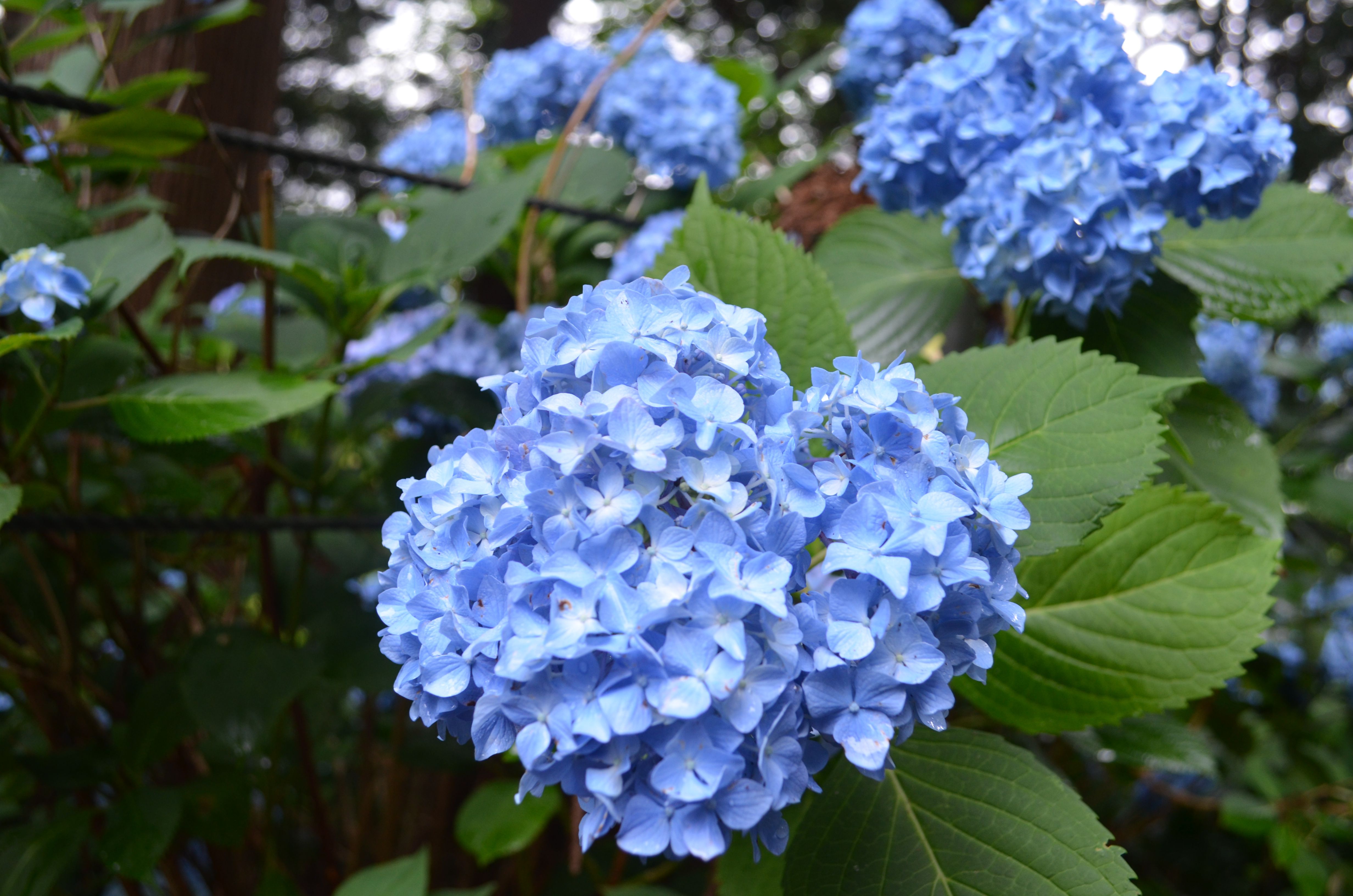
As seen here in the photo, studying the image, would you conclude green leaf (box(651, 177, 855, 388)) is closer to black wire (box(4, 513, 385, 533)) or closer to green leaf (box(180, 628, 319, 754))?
black wire (box(4, 513, 385, 533))

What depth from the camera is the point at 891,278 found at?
1.26m

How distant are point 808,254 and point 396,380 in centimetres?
89

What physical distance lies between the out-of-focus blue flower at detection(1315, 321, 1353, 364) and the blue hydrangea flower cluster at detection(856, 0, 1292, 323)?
207 centimetres

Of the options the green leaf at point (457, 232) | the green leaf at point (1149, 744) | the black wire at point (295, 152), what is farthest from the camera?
the green leaf at point (1149, 744)

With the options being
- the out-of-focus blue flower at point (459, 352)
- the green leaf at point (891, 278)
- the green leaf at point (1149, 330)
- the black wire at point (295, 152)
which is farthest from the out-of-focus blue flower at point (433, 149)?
the green leaf at point (1149, 330)

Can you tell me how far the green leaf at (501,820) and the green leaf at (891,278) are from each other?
30.5 inches

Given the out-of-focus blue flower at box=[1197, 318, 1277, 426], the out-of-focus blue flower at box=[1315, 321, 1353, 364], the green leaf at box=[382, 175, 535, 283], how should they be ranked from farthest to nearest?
1. the out-of-focus blue flower at box=[1315, 321, 1353, 364]
2. the out-of-focus blue flower at box=[1197, 318, 1277, 426]
3. the green leaf at box=[382, 175, 535, 283]

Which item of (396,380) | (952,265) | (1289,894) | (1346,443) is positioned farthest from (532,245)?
(1289,894)

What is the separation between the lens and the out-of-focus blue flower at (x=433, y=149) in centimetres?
225

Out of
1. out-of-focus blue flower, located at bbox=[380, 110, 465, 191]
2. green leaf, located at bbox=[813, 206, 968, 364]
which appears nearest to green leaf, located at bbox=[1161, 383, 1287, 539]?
green leaf, located at bbox=[813, 206, 968, 364]

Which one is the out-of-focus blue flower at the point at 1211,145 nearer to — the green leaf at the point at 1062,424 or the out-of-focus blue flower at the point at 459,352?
the green leaf at the point at 1062,424

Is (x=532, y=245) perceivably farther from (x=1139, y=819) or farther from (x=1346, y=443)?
(x=1346, y=443)

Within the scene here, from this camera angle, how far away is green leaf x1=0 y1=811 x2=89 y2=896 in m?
1.06

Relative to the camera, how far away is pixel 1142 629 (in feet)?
2.78
